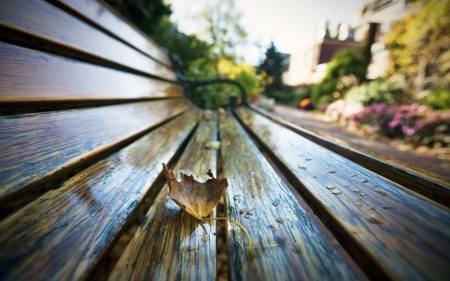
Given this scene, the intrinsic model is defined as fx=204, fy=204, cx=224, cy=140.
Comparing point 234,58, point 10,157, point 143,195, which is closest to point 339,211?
point 143,195

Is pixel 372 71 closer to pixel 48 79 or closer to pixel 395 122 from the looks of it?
pixel 395 122

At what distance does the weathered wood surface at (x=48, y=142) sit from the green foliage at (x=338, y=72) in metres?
12.2

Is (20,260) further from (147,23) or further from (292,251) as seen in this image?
(147,23)

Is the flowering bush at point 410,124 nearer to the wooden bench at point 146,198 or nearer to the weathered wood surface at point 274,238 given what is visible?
the wooden bench at point 146,198

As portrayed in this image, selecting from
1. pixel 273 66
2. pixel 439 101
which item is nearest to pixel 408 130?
pixel 439 101

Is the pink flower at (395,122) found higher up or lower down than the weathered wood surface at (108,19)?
lower down

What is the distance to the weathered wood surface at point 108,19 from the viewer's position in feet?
2.96

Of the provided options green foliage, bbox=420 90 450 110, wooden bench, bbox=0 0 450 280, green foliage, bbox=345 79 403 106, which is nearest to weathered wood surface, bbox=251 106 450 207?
wooden bench, bbox=0 0 450 280

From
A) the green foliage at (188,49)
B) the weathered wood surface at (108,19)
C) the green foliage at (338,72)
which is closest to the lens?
the weathered wood surface at (108,19)

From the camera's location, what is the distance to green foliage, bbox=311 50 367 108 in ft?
36.1

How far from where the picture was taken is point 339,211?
424mm

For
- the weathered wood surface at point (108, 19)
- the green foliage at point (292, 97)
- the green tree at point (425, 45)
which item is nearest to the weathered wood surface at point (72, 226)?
the weathered wood surface at point (108, 19)

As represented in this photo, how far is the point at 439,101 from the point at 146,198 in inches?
352

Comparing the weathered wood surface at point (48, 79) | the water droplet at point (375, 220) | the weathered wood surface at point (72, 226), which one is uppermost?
the weathered wood surface at point (48, 79)
